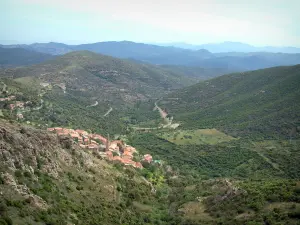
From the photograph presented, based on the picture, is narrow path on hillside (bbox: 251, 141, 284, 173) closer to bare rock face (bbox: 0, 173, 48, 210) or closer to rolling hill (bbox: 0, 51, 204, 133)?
rolling hill (bbox: 0, 51, 204, 133)

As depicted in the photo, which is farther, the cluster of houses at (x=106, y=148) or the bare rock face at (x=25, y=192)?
the cluster of houses at (x=106, y=148)

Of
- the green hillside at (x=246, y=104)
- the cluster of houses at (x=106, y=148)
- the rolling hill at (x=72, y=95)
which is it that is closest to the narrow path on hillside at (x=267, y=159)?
the green hillside at (x=246, y=104)

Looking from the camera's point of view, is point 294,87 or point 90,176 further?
point 294,87

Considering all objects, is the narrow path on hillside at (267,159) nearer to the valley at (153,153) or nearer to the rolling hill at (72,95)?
the valley at (153,153)

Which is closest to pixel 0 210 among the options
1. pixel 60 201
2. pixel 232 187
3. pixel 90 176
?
pixel 60 201

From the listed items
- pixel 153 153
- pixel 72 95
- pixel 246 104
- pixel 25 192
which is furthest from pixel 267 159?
pixel 72 95

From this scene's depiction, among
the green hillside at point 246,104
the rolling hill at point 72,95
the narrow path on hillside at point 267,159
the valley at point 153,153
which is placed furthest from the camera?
the green hillside at point 246,104

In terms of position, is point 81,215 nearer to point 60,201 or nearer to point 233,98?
point 60,201

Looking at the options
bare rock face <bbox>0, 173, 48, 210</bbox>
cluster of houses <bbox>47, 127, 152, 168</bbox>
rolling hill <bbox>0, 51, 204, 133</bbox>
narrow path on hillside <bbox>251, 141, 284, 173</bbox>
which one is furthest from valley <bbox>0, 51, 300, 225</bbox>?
rolling hill <bbox>0, 51, 204, 133</bbox>

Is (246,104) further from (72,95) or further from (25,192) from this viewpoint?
(25,192)

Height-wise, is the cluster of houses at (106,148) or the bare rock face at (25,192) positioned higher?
the bare rock face at (25,192)
